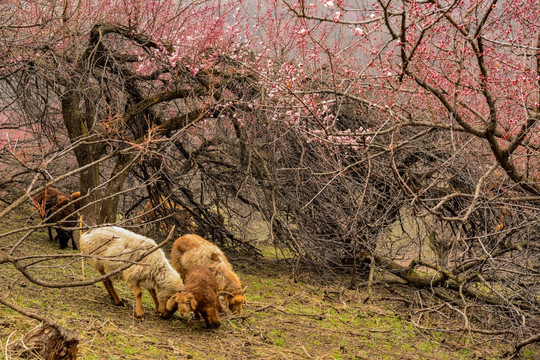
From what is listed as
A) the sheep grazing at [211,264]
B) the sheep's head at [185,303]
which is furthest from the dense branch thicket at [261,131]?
the sheep's head at [185,303]

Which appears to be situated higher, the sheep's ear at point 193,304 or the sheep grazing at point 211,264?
the sheep grazing at point 211,264

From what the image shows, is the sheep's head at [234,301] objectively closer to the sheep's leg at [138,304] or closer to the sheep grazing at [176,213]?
the sheep's leg at [138,304]

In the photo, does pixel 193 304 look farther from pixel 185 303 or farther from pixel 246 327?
pixel 246 327

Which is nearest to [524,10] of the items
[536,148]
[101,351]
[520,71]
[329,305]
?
[520,71]

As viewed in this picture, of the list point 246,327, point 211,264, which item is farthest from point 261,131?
point 246,327

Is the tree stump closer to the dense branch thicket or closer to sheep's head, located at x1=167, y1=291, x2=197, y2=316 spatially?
sheep's head, located at x1=167, y1=291, x2=197, y2=316

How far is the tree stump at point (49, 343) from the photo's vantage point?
402cm

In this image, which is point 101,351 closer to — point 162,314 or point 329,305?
point 162,314

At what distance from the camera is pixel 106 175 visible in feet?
45.6

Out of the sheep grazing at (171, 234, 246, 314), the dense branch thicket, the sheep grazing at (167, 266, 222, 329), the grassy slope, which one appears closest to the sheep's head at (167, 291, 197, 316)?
the sheep grazing at (167, 266, 222, 329)

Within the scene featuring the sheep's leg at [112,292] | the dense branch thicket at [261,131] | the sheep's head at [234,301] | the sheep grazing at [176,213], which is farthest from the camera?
the sheep grazing at [176,213]

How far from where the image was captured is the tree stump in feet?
13.2

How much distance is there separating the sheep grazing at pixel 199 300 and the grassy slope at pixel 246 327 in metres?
0.20

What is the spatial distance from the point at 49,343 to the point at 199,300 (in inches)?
101
